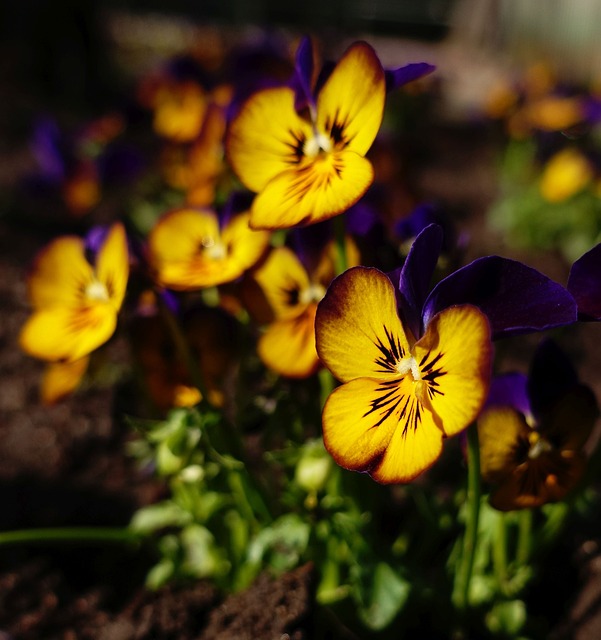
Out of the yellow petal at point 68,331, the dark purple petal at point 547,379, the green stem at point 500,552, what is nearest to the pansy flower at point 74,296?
the yellow petal at point 68,331

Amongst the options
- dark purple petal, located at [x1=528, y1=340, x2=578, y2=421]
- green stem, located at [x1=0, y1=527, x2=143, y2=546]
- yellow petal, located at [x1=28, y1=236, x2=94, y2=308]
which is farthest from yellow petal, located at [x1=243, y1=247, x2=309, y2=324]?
green stem, located at [x1=0, y1=527, x2=143, y2=546]

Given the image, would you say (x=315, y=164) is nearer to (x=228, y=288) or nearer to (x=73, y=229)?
(x=228, y=288)

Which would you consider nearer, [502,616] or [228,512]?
[502,616]

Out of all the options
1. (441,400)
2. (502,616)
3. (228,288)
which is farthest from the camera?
(502,616)

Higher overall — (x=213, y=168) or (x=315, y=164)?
(x=315, y=164)

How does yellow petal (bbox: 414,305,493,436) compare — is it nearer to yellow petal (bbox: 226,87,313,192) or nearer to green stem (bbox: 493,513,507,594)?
yellow petal (bbox: 226,87,313,192)

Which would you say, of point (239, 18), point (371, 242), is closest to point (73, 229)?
point (371, 242)

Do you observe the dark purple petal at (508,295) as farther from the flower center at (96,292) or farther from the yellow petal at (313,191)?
the flower center at (96,292)
